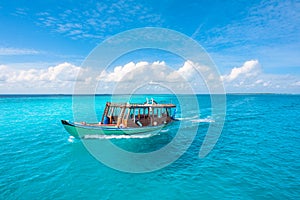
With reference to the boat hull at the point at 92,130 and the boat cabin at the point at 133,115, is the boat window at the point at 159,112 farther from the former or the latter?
the boat hull at the point at 92,130

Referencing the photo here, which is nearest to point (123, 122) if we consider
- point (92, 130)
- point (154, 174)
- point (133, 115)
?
point (133, 115)

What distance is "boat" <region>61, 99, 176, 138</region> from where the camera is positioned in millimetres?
24016

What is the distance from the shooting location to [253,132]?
32.4m

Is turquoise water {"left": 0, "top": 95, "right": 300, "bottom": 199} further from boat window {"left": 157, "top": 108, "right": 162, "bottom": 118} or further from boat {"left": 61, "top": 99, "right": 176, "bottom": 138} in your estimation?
boat window {"left": 157, "top": 108, "right": 162, "bottom": 118}

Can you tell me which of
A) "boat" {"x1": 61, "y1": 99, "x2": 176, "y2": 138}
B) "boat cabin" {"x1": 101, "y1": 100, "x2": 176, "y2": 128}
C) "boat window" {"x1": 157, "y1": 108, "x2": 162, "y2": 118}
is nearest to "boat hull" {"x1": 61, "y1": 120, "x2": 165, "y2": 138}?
"boat" {"x1": 61, "y1": 99, "x2": 176, "y2": 138}

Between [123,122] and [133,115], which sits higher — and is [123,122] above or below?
below

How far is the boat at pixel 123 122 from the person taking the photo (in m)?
24.0

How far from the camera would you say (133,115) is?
28.2 meters

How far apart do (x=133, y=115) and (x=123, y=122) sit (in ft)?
6.72

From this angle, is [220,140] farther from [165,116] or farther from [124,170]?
[124,170]

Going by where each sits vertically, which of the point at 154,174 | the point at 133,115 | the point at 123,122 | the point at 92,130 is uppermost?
the point at 133,115

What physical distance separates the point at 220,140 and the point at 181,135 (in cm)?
626

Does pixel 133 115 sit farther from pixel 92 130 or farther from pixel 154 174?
pixel 154 174

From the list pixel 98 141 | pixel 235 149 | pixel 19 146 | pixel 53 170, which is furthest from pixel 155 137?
pixel 19 146
